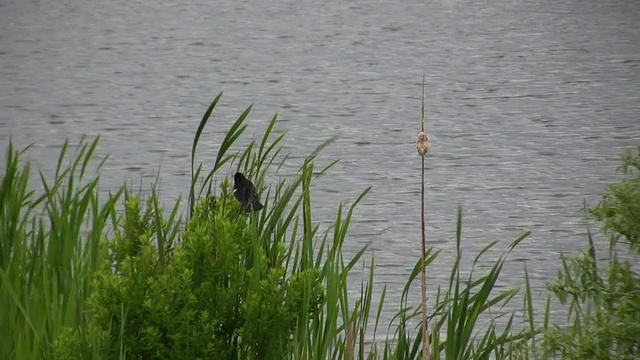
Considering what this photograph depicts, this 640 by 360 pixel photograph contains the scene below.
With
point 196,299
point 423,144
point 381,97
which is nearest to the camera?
point 423,144

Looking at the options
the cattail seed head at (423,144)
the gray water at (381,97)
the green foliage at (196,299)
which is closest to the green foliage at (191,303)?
the green foliage at (196,299)

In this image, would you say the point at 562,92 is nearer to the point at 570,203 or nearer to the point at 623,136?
the point at 623,136

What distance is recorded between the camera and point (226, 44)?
4844 millimetres

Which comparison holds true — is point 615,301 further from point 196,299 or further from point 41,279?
point 41,279

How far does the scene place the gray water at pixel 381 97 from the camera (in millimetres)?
2879

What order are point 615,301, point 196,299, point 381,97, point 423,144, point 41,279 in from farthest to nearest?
1. point 381,97
2. point 41,279
3. point 615,301
4. point 196,299
5. point 423,144

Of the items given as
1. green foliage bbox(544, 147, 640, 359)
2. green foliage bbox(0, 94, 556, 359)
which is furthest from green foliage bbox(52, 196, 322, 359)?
green foliage bbox(544, 147, 640, 359)

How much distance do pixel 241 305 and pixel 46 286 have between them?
277 millimetres

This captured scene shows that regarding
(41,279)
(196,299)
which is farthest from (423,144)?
(41,279)

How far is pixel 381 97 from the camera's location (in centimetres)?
394

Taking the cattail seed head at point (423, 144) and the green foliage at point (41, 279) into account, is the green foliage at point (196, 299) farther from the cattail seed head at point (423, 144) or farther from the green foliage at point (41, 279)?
the cattail seed head at point (423, 144)

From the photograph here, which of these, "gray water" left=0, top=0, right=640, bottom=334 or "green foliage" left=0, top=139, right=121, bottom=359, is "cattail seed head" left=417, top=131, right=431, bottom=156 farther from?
"gray water" left=0, top=0, right=640, bottom=334

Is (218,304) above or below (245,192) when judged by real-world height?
below

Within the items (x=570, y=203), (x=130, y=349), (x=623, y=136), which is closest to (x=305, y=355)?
(x=130, y=349)
